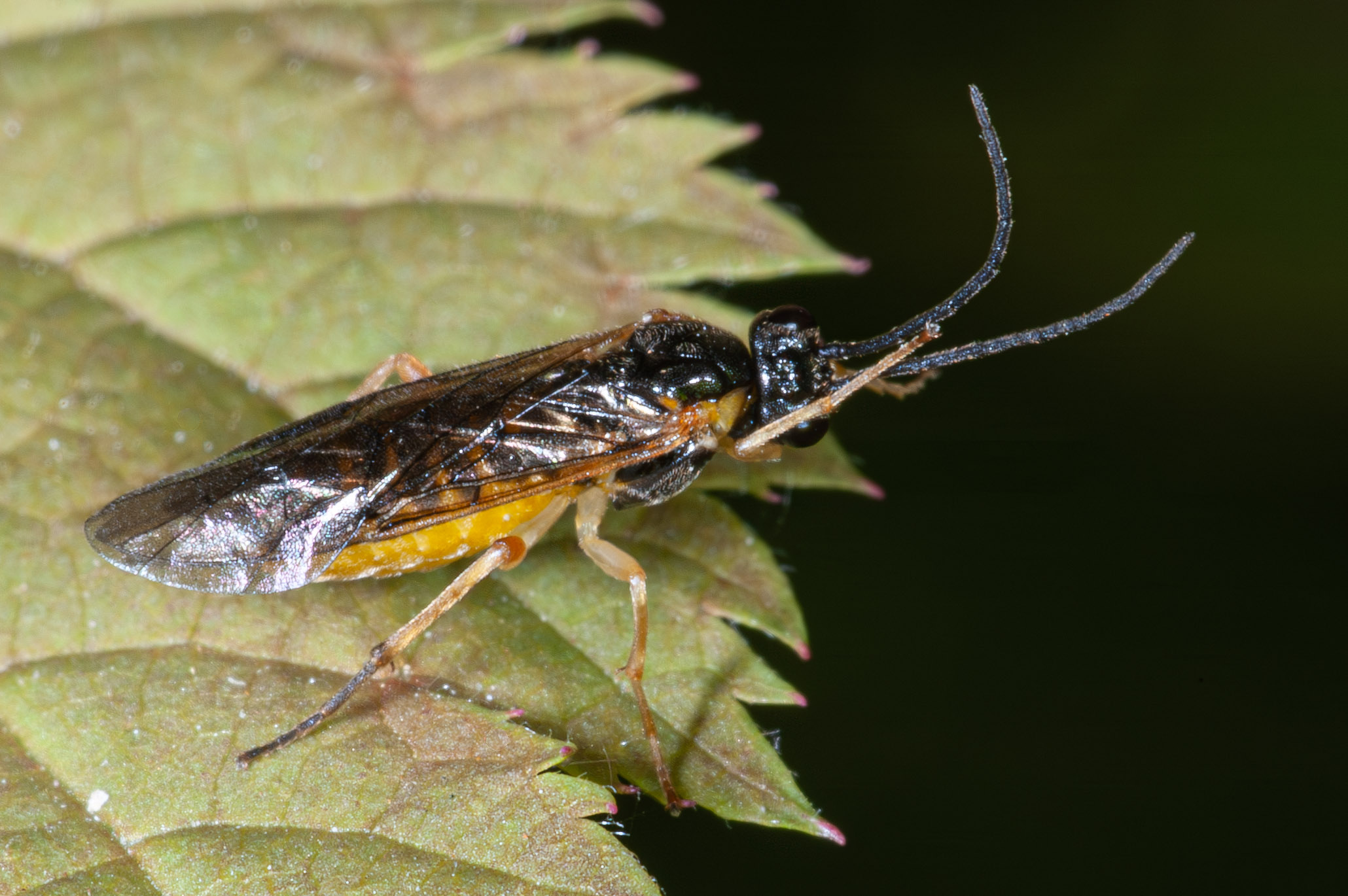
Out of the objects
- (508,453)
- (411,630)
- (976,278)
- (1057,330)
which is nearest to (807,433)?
(976,278)

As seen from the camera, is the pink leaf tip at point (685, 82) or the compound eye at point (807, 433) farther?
the pink leaf tip at point (685, 82)

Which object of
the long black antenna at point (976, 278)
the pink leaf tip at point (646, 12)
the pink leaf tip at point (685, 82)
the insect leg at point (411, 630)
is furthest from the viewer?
the pink leaf tip at point (646, 12)

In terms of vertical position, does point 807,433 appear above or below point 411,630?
above

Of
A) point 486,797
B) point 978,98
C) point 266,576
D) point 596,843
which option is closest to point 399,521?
point 266,576

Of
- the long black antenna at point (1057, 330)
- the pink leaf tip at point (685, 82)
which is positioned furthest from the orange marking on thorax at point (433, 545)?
the pink leaf tip at point (685, 82)

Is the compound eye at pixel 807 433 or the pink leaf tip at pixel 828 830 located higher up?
the compound eye at pixel 807 433

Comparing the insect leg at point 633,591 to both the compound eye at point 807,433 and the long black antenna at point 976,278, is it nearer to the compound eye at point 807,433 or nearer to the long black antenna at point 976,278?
the compound eye at point 807,433

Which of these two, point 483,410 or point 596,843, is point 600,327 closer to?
point 483,410

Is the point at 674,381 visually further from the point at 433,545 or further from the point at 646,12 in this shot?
the point at 646,12
